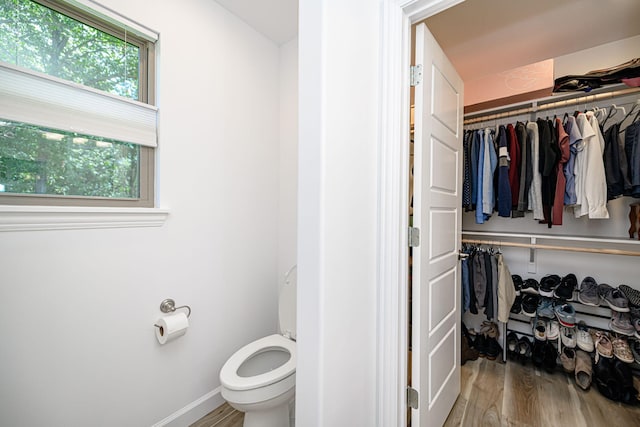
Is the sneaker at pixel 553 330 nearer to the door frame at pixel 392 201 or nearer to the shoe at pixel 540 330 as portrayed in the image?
the shoe at pixel 540 330

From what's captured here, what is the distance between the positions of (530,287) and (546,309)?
0.60ft

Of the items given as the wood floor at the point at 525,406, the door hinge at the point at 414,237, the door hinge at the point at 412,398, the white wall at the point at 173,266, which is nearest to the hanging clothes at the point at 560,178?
the wood floor at the point at 525,406

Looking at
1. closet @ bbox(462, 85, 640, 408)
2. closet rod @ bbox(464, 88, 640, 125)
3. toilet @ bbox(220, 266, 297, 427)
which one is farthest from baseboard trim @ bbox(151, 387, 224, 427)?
closet rod @ bbox(464, 88, 640, 125)

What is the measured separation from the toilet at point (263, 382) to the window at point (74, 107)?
1.01 metres

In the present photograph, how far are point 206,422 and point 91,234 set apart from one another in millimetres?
1242

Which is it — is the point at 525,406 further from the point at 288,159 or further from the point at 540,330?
the point at 288,159

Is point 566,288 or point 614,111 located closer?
point 614,111

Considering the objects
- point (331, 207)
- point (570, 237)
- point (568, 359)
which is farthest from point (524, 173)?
point (331, 207)

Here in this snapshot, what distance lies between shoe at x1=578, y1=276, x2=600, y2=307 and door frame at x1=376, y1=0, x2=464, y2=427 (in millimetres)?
1760

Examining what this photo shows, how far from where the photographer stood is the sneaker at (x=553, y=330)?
2006 mm

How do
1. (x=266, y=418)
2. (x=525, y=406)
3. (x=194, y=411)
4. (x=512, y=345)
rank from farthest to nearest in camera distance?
(x=512, y=345) → (x=525, y=406) → (x=194, y=411) → (x=266, y=418)

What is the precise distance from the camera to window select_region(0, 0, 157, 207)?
1.08 meters

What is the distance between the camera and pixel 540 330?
82.1 inches

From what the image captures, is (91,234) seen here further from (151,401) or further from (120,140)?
(151,401)
